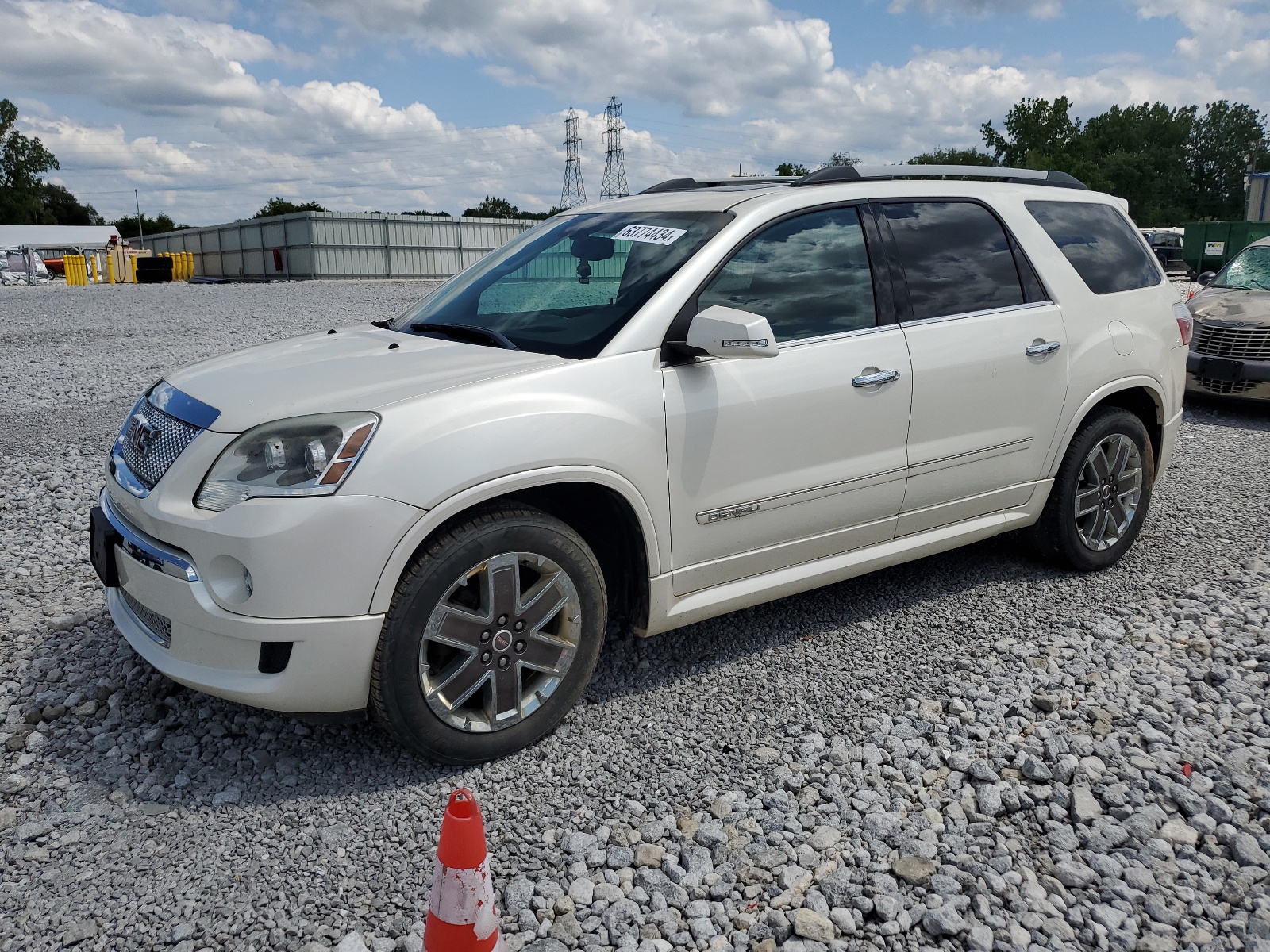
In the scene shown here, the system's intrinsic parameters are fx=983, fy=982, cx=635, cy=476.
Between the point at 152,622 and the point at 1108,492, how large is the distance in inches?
169

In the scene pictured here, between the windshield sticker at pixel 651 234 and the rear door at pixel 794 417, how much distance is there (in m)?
0.26

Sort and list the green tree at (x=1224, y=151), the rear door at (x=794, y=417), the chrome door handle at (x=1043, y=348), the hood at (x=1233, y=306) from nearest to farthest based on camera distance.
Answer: the rear door at (x=794, y=417), the chrome door handle at (x=1043, y=348), the hood at (x=1233, y=306), the green tree at (x=1224, y=151)

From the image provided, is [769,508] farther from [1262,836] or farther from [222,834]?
[222,834]

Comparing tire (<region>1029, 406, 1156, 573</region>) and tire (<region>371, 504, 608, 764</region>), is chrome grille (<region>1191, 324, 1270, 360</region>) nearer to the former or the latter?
tire (<region>1029, 406, 1156, 573</region>)

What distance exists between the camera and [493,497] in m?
3.07

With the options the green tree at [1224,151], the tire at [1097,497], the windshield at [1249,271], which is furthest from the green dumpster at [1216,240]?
the green tree at [1224,151]

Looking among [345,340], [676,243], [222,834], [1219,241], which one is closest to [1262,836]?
[676,243]

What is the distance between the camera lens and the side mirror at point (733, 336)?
10.6 ft

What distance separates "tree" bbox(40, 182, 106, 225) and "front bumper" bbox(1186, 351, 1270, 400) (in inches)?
4767

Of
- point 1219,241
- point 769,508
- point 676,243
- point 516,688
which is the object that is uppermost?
point 1219,241

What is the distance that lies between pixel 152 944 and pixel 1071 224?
4.73 m

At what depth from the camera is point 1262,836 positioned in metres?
2.82

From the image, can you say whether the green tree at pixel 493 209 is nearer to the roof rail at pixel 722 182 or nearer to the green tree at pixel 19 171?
the green tree at pixel 19 171

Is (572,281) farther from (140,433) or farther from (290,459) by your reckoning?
(140,433)
